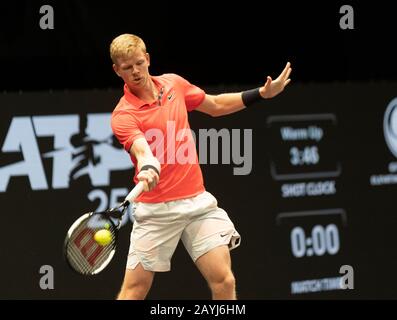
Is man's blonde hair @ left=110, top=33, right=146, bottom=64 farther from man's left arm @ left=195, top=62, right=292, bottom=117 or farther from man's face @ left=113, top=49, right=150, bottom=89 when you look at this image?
man's left arm @ left=195, top=62, right=292, bottom=117

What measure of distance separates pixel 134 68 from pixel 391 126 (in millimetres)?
3243

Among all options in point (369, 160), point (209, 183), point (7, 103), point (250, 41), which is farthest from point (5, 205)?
point (369, 160)

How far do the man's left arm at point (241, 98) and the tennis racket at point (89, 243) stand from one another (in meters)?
0.89

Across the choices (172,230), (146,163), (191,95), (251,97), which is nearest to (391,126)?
(251,97)

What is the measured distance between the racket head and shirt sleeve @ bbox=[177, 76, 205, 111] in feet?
2.66

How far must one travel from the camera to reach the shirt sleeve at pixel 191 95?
243 inches

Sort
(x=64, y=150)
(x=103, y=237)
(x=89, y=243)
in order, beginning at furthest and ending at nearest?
(x=64, y=150) → (x=89, y=243) → (x=103, y=237)

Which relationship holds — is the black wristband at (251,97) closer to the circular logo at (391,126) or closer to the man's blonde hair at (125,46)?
the man's blonde hair at (125,46)

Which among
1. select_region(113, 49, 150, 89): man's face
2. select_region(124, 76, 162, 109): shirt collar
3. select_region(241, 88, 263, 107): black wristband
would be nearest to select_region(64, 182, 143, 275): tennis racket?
select_region(124, 76, 162, 109): shirt collar

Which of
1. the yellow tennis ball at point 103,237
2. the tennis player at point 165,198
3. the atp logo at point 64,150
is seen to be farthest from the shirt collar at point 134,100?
the atp logo at point 64,150

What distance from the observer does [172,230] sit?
6.00 metres

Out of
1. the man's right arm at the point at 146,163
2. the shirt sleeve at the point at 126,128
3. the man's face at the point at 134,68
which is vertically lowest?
the man's right arm at the point at 146,163

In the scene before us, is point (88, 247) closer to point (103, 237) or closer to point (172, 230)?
point (103, 237)

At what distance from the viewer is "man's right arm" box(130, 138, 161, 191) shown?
5539 millimetres
